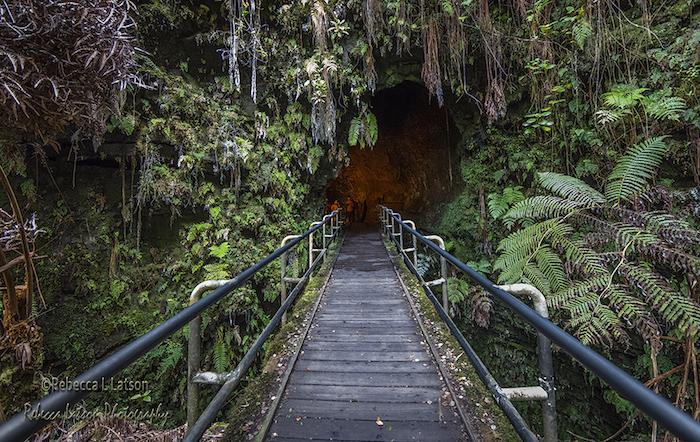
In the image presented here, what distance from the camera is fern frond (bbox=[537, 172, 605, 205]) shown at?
3855 mm

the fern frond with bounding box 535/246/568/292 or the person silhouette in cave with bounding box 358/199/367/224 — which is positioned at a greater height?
the person silhouette in cave with bounding box 358/199/367/224

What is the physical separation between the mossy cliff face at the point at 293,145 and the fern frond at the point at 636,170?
1.47ft

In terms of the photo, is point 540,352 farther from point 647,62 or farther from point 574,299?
point 647,62

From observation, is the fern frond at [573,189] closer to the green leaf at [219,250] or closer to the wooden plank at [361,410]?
the wooden plank at [361,410]

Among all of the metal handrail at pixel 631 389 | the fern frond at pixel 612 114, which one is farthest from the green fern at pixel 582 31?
the metal handrail at pixel 631 389

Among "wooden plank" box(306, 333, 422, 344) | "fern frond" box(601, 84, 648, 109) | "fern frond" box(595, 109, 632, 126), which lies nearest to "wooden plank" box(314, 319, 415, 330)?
"wooden plank" box(306, 333, 422, 344)

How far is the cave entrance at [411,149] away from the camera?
9.72 metres

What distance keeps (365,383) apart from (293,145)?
5793mm

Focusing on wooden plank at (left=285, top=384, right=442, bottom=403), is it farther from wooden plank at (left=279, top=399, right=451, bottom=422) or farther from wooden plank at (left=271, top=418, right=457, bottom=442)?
wooden plank at (left=271, top=418, right=457, bottom=442)

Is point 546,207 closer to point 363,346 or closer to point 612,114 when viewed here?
point 612,114

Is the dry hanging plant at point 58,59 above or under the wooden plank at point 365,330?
above

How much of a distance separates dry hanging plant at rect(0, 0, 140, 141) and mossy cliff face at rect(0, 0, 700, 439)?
1.60 m

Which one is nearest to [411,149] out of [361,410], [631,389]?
[361,410]

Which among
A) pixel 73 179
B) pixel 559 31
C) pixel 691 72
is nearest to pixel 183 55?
pixel 73 179
